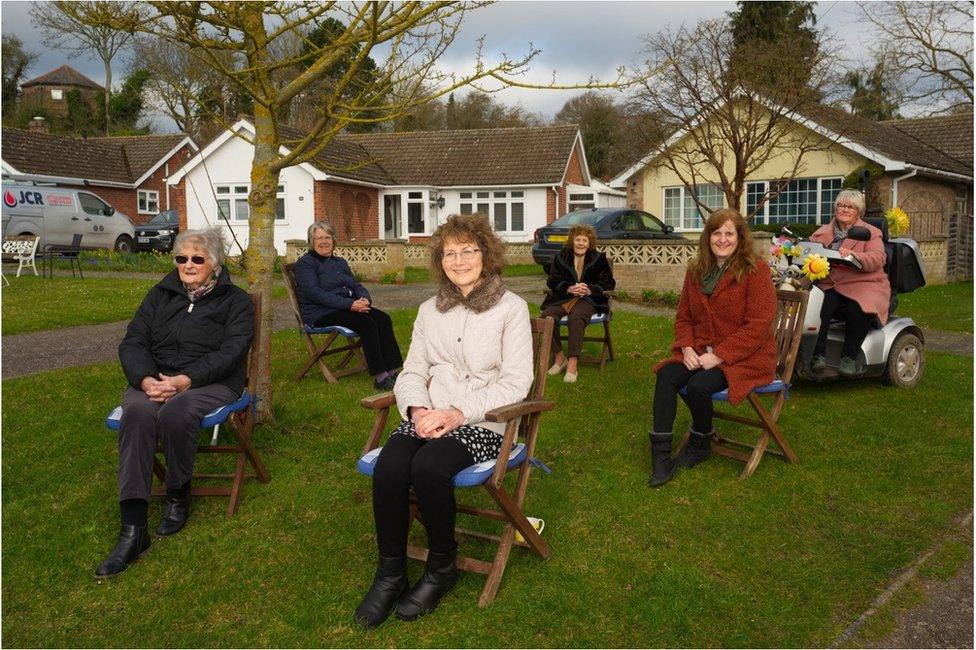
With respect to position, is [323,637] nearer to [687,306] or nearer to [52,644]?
[52,644]

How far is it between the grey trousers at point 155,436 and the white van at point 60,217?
21268mm

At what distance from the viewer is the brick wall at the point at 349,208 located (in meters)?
28.7

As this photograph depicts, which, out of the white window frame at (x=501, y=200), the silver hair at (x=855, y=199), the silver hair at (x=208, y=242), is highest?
the white window frame at (x=501, y=200)

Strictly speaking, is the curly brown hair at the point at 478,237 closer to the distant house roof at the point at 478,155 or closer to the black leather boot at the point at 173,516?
the black leather boot at the point at 173,516

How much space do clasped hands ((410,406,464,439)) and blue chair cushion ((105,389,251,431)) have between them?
128 centimetres

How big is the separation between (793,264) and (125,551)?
5.47 metres

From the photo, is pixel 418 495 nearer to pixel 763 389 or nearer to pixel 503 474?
pixel 503 474

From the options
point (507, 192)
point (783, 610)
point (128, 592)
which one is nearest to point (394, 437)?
point (128, 592)

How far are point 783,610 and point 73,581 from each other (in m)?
3.21

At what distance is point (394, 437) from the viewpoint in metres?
3.97

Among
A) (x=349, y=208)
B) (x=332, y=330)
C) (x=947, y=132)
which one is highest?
(x=947, y=132)

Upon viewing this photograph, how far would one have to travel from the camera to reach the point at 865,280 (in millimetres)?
7219

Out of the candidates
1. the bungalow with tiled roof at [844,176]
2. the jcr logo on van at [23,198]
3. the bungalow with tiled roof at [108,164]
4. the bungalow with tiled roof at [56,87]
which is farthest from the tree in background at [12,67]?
the bungalow with tiled roof at [844,176]

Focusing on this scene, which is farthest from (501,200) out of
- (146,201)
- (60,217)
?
(146,201)
